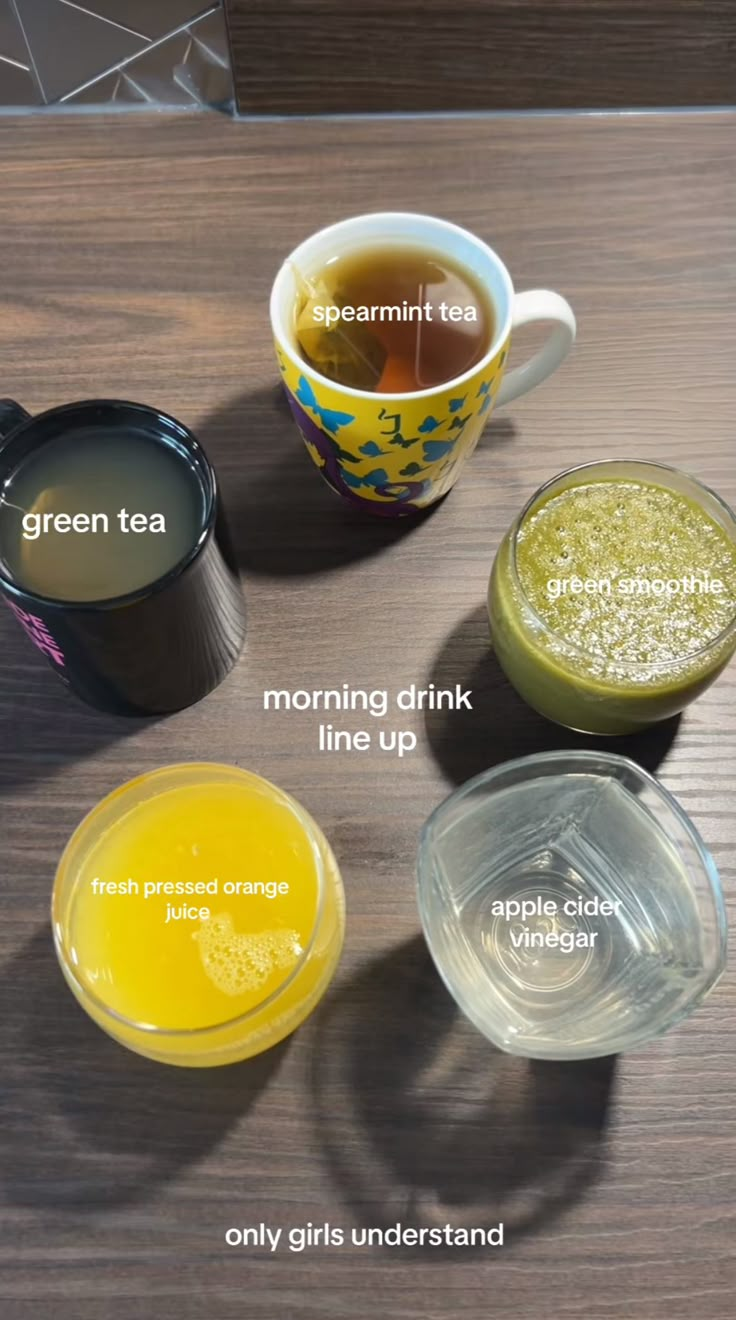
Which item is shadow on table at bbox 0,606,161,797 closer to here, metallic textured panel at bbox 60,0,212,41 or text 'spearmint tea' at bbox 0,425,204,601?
text 'spearmint tea' at bbox 0,425,204,601

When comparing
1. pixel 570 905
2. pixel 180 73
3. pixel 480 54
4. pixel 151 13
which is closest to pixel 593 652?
pixel 570 905

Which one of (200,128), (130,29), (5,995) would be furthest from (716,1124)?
(130,29)

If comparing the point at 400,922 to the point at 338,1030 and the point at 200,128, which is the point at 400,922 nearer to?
the point at 338,1030

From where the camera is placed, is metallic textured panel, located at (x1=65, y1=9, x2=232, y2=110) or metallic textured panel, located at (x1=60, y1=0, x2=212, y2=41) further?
metallic textured panel, located at (x1=60, y1=0, x2=212, y2=41)

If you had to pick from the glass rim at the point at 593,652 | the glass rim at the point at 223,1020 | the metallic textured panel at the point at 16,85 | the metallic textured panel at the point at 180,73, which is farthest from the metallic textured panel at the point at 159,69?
the glass rim at the point at 223,1020

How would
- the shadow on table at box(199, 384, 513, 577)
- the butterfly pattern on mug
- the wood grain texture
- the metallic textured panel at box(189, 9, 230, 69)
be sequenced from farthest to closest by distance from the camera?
the metallic textured panel at box(189, 9, 230, 69) < the wood grain texture < the shadow on table at box(199, 384, 513, 577) < the butterfly pattern on mug

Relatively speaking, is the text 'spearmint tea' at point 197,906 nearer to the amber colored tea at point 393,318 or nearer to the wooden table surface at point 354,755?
the wooden table surface at point 354,755

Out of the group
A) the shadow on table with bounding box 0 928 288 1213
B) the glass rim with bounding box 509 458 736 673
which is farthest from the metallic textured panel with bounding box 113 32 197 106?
the shadow on table with bounding box 0 928 288 1213

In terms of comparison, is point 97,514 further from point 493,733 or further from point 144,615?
point 493,733
